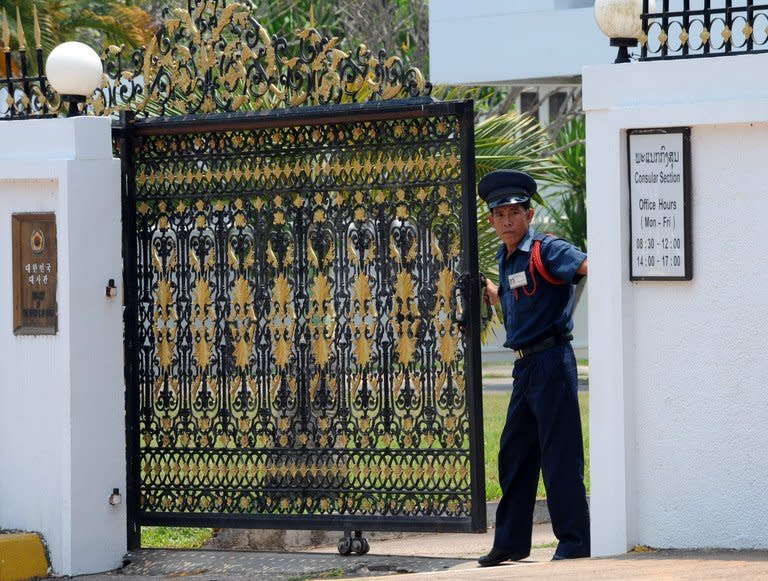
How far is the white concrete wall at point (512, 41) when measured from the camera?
57.3ft

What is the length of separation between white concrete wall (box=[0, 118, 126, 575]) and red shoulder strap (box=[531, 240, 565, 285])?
2338mm

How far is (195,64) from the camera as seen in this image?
779 centimetres

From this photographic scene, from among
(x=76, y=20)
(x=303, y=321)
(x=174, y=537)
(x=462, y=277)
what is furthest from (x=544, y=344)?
(x=76, y=20)

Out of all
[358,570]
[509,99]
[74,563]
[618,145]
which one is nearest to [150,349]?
[74,563]

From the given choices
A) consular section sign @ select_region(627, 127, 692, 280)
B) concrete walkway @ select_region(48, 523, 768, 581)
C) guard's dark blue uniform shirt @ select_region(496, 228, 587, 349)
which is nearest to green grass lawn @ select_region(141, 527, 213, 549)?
concrete walkway @ select_region(48, 523, 768, 581)

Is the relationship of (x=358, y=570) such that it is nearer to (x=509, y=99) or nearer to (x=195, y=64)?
(x=195, y=64)

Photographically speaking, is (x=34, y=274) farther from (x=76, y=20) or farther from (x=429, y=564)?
(x=76, y=20)

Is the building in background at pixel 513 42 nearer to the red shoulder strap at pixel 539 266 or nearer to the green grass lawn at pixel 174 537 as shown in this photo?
the green grass lawn at pixel 174 537

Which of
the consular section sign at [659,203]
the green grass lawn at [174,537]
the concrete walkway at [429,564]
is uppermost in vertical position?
the consular section sign at [659,203]

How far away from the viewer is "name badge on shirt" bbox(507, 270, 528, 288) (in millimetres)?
6793

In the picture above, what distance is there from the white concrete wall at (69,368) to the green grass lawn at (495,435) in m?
2.45

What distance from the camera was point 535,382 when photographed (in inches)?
267

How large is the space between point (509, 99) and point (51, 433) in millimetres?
14514

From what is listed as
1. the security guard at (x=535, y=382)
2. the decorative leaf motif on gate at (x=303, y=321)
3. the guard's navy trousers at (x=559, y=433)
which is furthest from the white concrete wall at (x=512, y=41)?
the guard's navy trousers at (x=559, y=433)
